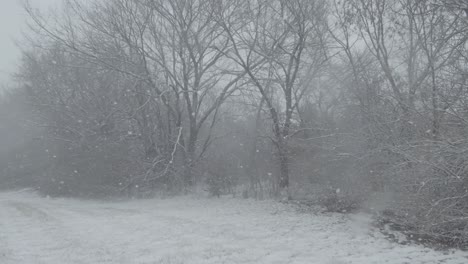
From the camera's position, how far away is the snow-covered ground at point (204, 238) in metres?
7.59

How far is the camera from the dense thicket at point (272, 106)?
9.34 metres

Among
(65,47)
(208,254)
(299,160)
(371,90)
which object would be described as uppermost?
(65,47)

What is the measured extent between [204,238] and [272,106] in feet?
24.4

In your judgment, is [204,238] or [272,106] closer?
[204,238]

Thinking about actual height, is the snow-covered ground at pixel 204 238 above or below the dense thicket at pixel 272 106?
below

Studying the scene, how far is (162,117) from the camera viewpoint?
830 inches

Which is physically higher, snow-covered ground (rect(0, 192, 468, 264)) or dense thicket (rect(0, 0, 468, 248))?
dense thicket (rect(0, 0, 468, 248))

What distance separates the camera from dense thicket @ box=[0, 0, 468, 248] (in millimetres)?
9336

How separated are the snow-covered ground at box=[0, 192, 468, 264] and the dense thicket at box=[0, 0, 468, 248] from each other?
1246 mm

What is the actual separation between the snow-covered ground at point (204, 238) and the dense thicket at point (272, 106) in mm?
1246

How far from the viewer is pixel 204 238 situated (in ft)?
30.2

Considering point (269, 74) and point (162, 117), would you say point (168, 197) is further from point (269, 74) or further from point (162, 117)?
point (269, 74)

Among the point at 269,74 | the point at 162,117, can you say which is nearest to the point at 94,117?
the point at 162,117

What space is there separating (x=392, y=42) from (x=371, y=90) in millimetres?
2435
